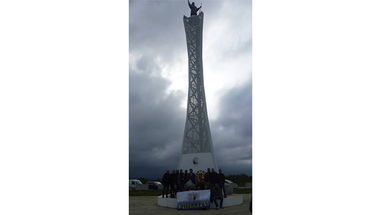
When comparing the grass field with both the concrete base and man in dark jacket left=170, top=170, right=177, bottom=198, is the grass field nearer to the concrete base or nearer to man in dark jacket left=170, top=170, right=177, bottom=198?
the concrete base

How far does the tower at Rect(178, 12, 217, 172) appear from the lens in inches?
219

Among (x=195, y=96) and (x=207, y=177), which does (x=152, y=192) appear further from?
(x=195, y=96)

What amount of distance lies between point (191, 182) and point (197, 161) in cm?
30

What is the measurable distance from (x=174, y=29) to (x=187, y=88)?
803mm

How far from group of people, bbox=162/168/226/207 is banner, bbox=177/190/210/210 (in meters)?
→ 0.06

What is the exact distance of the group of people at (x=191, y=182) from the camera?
536cm

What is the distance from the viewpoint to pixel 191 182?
17.8 ft

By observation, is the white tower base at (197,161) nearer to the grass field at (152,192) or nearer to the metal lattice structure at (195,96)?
the metal lattice structure at (195,96)

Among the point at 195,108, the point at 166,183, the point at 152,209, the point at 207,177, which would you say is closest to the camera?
the point at 152,209

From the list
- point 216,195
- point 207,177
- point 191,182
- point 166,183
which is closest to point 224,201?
point 216,195

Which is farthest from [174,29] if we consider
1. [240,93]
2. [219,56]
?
[240,93]

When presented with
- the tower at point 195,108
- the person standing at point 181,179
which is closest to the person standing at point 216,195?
the tower at point 195,108

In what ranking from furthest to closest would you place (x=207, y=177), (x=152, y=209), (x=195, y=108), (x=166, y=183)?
1. (x=195, y=108)
2. (x=207, y=177)
3. (x=166, y=183)
4. (x=152, y=209)

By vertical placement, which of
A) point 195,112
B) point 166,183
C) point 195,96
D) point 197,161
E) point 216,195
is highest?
point 195,96
